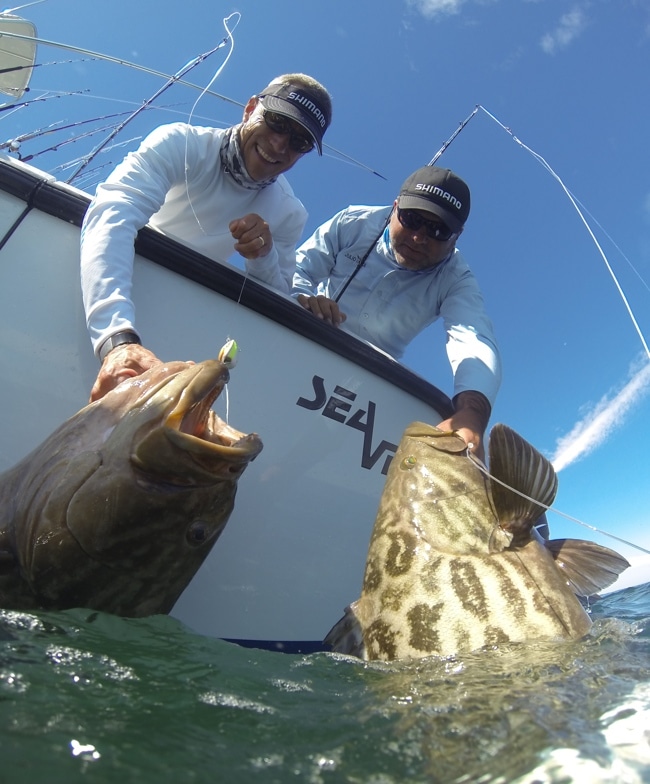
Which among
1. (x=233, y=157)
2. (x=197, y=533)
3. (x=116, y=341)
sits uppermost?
(x=233, y=157)

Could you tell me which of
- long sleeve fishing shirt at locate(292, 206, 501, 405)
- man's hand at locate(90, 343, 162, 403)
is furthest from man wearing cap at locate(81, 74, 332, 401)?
long sleeve fishing shirt at locate(292, 206, 501, 405)

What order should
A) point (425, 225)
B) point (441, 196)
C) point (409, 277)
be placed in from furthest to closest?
point (409, 277), point (425, 225), point (441, 196)

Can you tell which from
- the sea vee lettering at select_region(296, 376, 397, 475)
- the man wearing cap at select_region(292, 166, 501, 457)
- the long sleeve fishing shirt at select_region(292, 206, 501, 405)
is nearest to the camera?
the sea vee lettering at select_region(296, 376, 397, 475)

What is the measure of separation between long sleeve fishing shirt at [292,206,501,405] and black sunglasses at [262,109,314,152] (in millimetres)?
984

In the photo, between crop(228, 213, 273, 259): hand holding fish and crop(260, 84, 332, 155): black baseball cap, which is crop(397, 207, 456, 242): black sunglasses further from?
crop(228, 213, 273, 259): hand holding fish

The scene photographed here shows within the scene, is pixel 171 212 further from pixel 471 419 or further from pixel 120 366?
pixel 471 419

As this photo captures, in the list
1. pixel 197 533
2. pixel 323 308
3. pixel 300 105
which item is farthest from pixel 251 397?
pixel 300 105

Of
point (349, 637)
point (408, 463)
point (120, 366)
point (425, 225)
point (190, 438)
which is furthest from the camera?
point (425, 225)

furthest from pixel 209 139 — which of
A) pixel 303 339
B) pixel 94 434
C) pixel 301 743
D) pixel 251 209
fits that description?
pixel 301 743

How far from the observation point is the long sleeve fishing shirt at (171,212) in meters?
2.70

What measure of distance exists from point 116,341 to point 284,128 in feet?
5.91

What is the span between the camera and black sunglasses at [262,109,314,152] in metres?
3.55

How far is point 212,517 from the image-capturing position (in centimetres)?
221

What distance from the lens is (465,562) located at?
2350 mm
